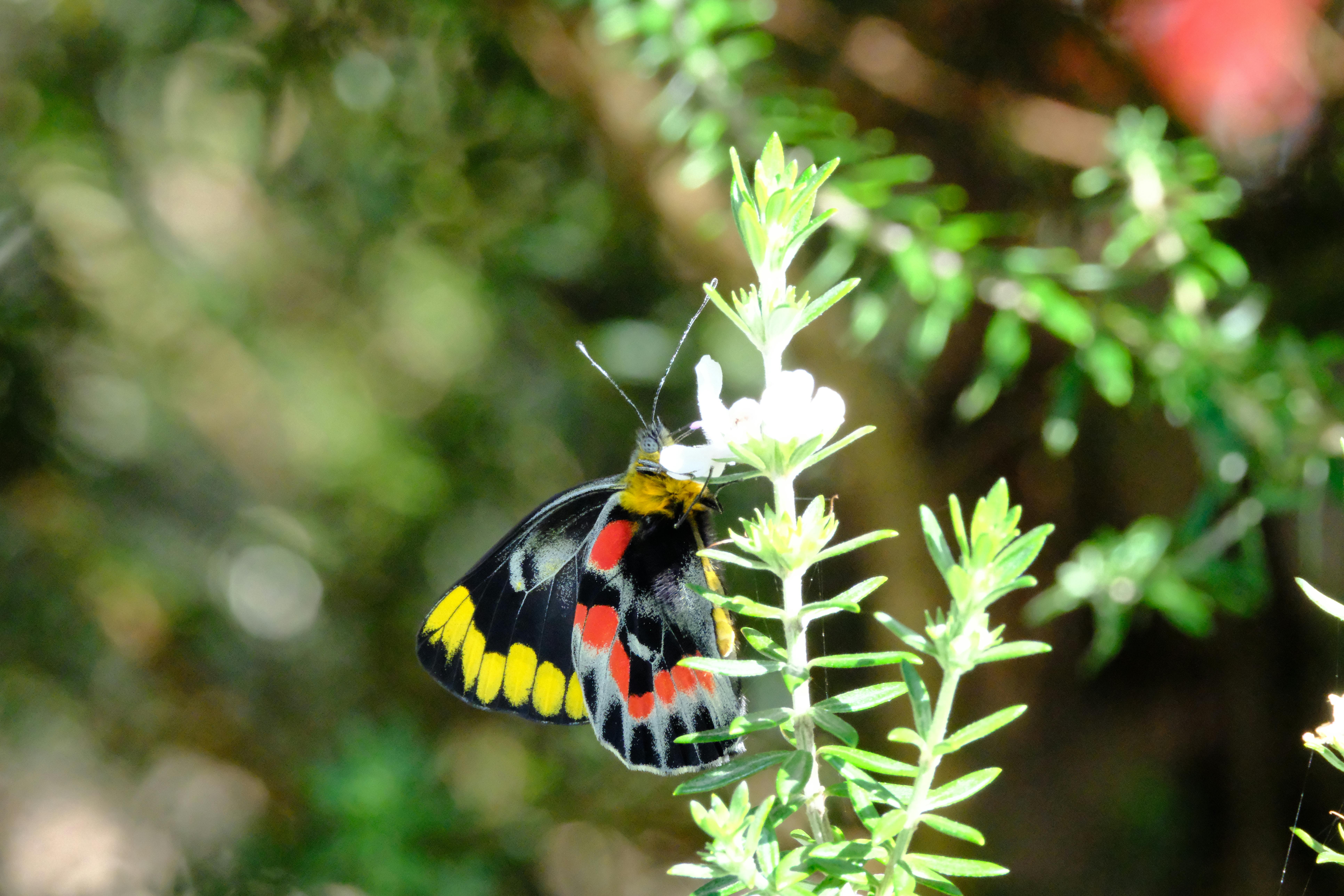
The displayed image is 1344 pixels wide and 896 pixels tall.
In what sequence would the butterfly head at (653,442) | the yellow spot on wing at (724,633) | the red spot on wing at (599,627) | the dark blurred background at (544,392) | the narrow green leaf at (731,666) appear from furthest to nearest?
the dark blurred background at (544,392), the red spot on wing at (599,627), the butterfly head at (653,442), the yellow spot on wing at (724,633), the narrow green leaf at (731,666)

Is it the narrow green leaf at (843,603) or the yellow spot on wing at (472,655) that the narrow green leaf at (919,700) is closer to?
the narrow green leaf at (843,603)

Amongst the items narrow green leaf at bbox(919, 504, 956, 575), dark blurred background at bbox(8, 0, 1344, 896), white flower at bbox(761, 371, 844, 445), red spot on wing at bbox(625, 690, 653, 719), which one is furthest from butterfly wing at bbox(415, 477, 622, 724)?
narrow green leaf at bbox(919, 504, 956, 575)

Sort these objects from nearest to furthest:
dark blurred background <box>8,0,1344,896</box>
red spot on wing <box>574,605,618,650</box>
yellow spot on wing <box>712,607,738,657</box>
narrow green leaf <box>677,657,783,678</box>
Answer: narrow green leaf <box>677,657,783,678</box> < yellow spot on wing <box>712,607,738,657</box> < red spot on wing <box>574,605,618,650</box> < dark blurred background <box>8,0,1344,896</box>

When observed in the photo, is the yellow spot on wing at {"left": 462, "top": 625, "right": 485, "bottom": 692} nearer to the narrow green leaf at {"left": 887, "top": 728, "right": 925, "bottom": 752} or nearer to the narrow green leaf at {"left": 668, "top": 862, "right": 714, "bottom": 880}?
the narrow green leaf at {"left": 668, "top": 862, "right": 714, "bottom": 880}

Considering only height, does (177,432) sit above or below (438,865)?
above

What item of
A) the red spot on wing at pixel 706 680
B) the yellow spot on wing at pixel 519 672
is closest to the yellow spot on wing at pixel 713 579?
the red spot on wing at pixel 706 680

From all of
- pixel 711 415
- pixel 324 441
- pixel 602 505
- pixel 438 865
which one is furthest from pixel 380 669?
pixel 711 415

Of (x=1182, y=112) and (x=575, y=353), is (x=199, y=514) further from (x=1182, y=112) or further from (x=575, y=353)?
(x=1182, y=112)
